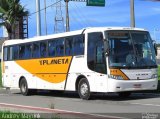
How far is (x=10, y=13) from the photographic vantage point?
45812 millimetres

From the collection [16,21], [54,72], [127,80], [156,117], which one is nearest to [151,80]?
[127,80]

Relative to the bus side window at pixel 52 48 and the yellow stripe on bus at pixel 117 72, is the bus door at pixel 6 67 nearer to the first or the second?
the bus side window at pixel 52 48

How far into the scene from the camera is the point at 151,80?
20.9m

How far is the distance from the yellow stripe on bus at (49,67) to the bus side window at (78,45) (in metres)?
0.61

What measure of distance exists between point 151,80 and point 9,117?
9.47 meters

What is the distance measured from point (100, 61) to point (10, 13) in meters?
26.0

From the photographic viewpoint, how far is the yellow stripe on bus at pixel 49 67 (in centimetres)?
2362

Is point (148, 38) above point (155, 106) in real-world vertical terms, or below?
above

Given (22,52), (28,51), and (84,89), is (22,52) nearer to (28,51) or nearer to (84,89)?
(28,51)

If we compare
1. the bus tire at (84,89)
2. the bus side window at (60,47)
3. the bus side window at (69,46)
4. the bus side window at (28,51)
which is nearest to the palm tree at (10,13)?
the bus side window at (28,51)

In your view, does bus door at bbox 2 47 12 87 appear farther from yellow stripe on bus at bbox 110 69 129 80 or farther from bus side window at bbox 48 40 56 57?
yellow stripe on bus at bbox 110 69 129 80

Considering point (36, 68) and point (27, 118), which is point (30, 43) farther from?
point (27, 118)

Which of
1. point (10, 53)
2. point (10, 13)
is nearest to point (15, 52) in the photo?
point (10, 53)

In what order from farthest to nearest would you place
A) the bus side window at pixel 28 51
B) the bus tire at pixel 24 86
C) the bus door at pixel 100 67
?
the bus tire at pixel 24 86, the bus side window at pixel 28 51, the bus door at pixel 100 67
